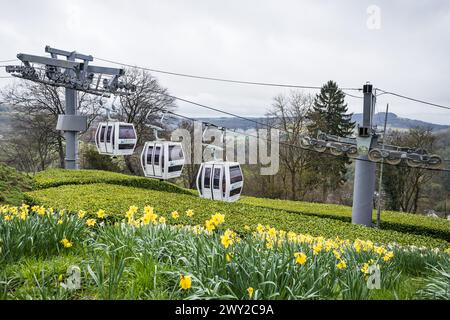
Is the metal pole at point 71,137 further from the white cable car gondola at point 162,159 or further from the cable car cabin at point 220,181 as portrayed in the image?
the cable car cabin at point 220,181

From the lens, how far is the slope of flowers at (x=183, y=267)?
209cm

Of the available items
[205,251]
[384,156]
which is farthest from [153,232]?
[384,156]

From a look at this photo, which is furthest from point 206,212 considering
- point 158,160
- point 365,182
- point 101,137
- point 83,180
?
point 83,180

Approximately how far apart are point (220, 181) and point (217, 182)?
0.11 meters

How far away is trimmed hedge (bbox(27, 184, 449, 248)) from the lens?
667cm

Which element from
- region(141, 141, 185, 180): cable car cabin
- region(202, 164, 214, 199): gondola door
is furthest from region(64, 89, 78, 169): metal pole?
region(202, 164, 214, 199): gondola door

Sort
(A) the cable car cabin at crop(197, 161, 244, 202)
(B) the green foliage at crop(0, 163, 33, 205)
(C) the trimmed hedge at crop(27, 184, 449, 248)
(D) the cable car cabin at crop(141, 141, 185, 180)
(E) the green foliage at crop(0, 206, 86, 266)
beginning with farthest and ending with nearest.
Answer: (D) the cable car cabin at crop(141, 141, 185, 180), (A) the cable car cabin at crop(197, 161, 244, 202), (B) the green foliage at crop(0, 163, 33, 205), (C) the trimmed hedge at crop(27, 184, 449, 248), (E) the green foliage at crop(0, 206, 86, 266)

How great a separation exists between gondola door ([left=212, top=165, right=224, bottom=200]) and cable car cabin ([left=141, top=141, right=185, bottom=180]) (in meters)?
1.75

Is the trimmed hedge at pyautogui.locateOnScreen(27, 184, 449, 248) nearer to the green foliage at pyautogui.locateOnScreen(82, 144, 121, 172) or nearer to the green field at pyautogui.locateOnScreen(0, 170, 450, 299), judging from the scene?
the green field at pyautogui.locateOnScreen(0, 170, 450, 299)

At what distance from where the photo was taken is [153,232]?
10.0 ft

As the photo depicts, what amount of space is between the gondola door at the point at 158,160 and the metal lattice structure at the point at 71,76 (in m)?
1.88

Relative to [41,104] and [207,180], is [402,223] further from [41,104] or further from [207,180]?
[41,104]

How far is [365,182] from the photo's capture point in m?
8.89

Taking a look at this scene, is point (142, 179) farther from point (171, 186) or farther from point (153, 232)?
point (153, 232)
